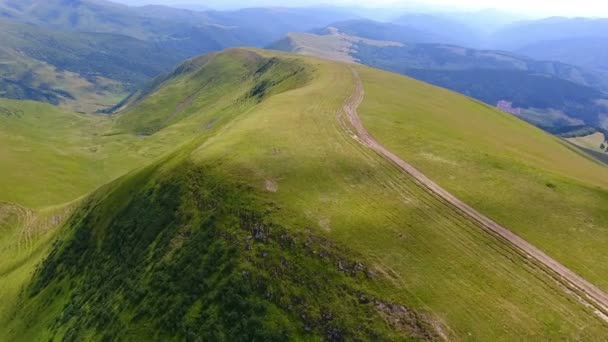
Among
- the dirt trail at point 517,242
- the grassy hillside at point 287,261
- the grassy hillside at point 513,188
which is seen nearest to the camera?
the grassy hillside at point 287,261

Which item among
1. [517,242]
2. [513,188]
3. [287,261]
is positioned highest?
[513,188]

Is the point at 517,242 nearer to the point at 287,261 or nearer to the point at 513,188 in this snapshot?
the point at 513,188

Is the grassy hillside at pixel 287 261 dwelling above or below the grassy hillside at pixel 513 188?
below

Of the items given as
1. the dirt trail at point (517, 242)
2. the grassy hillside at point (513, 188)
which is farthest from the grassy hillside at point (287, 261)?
the dirt trail at point (517, 242)

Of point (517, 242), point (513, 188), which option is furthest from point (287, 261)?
point (513, 188)

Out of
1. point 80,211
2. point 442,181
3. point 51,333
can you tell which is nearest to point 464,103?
point 442,181

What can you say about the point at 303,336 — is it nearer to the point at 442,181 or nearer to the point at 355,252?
the point at 355,252

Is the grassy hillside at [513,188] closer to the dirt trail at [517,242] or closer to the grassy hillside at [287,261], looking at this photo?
the grassy hillside at [287,261]
